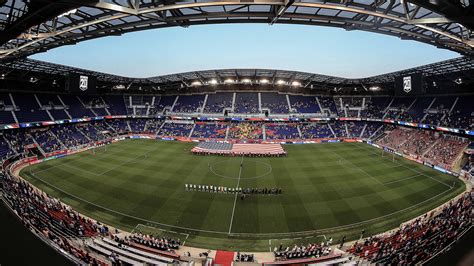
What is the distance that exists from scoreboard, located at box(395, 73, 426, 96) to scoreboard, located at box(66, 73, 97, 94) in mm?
57288

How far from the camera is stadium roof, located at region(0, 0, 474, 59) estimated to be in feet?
25.4

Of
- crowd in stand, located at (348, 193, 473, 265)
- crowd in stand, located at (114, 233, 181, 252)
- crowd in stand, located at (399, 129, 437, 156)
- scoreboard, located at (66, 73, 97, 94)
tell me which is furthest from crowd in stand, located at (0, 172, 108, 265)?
crowd in stand, located at (399, 129, 437, 156)

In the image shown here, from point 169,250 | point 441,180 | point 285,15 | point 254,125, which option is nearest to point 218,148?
point 254,125

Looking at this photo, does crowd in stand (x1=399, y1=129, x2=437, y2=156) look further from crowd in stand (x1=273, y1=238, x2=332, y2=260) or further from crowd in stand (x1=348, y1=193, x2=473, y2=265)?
crowd in stand (x1=273, y1=238, x2=332, y2=260)

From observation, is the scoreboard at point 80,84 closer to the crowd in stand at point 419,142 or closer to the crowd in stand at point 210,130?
the crowd in stand at point 210,130

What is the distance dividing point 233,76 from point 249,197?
147ft

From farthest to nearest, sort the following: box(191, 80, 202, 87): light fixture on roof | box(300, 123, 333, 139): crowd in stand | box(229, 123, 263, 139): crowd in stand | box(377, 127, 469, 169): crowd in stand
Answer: box(191, 80, 202, 87): light fixture on roof < box(300, 123, 333, 139): crowd in stand < box(229, 123, 263, 139): crowd in stand < box(377, 127, 469, 169): crowd in stand

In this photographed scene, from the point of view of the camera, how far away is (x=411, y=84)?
39.6 m

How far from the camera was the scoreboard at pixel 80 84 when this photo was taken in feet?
134

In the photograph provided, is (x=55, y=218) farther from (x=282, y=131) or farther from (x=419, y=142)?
(x=419, y=142)

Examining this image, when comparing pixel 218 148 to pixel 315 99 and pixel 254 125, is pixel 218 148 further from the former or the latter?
pixel 315 99

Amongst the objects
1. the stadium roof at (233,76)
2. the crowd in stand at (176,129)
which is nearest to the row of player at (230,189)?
the stadium roof at (233,76)

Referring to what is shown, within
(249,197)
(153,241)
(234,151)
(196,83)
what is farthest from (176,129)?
(153,241)

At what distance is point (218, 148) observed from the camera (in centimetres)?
4575
